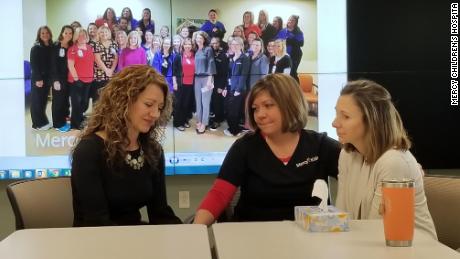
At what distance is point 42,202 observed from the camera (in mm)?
2275

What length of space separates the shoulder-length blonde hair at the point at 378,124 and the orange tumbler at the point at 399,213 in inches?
17.3

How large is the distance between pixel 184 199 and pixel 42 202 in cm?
143

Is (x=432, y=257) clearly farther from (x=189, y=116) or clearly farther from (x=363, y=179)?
(x=189, y=116)

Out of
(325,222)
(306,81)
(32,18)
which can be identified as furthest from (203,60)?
(325,222)

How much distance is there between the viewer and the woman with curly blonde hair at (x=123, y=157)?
6.40ft

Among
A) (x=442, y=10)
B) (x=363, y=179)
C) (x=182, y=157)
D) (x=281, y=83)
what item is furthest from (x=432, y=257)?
(x=442, y=10)

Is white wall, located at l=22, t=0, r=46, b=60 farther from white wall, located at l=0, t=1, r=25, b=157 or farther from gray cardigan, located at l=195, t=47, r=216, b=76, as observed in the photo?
gray cardigan, located at l=195, t=47, r=216, b=76

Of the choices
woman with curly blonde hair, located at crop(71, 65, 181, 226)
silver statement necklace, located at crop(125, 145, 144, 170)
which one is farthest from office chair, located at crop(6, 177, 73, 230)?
silver statement necklace, located at crop(125, 145, 144, 170)

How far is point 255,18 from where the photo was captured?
3.58 metres

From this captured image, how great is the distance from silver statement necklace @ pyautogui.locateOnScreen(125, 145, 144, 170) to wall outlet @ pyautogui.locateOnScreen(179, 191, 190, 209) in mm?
1481

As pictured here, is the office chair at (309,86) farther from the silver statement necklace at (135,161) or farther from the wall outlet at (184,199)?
the silver statement necklace at (135,161)

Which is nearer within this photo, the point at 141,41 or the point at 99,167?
the point at 99,167

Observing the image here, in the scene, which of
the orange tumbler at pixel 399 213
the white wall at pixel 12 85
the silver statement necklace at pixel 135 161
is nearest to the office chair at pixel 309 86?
the silver statement necklace at pixel 135 161

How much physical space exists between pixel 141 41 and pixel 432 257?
2688mm
